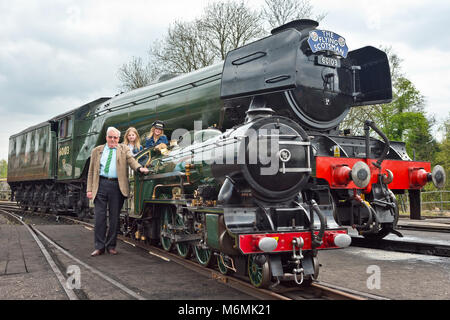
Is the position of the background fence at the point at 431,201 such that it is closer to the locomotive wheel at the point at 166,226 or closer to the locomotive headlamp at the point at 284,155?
the locomotive wheel at the point at 166,226

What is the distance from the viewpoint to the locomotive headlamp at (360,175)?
4.89 meters

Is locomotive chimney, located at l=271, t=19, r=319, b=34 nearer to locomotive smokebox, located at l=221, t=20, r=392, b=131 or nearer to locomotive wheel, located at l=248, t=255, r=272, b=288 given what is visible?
locomotive smokebox, located at l=221, t=20, r=392, b=131

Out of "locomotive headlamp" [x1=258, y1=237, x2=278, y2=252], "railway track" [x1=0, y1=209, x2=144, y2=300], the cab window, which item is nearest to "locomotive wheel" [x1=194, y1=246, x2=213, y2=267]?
"railway track" [x1=0, y1=209, x2=144, y2=300]

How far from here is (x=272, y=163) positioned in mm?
4004

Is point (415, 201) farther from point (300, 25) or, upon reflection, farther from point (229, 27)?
point (229, 27)

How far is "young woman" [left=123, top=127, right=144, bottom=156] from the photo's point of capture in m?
7.02

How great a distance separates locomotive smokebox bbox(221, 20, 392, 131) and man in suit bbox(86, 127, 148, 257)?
193 centimetres

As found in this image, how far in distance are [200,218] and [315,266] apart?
4.87 feet

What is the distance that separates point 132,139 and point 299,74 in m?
3.23

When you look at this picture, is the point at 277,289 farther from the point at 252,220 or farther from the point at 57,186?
the point at 57,186
